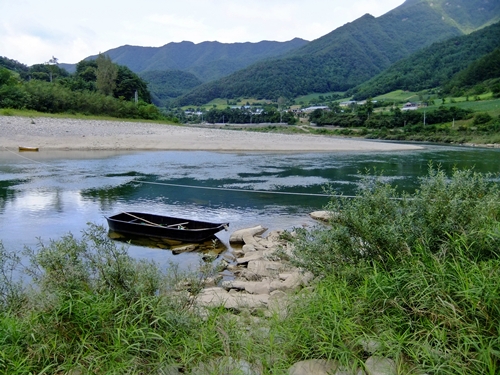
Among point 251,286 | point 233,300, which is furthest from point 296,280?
point 233,300

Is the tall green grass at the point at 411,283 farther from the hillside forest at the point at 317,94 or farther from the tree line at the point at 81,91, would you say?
the tree line at the point at 81,91

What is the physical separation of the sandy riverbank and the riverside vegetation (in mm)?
37671

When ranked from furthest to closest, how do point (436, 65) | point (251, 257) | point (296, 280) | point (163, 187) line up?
point (436, 65) < point (163, 187) < point (251, 257) < point (296, 280)

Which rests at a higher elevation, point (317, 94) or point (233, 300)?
point (317, 94)

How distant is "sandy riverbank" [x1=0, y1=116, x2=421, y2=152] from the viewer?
38969mm

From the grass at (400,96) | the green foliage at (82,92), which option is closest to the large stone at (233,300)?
the green foliage at (82,92)

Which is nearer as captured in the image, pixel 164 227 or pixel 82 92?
pixel 164 227

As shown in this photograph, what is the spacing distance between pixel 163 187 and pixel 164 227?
34.0ft

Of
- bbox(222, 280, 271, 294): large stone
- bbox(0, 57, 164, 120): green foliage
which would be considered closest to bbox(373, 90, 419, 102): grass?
bbox(0, 57, 164, 120): green foliage

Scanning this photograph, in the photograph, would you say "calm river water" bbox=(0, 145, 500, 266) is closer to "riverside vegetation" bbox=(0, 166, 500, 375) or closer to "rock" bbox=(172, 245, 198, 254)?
"rock" bbox=(172, 245, 198, 254)

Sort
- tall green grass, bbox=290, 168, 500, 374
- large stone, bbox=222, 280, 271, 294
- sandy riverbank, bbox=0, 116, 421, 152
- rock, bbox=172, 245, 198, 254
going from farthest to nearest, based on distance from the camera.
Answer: sandy riverbank, bbox=0, 116, 421, 152 → rock, bbox=172, 245, 198, 254 → large stone, bbox=222, 280, 271, 294 → tall green grass, bbox=290, 168, 500, 374

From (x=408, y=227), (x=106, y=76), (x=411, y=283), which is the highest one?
(x=106, y=76)

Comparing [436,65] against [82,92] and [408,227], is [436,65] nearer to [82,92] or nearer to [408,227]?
[82,92]

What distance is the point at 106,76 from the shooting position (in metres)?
80.5
